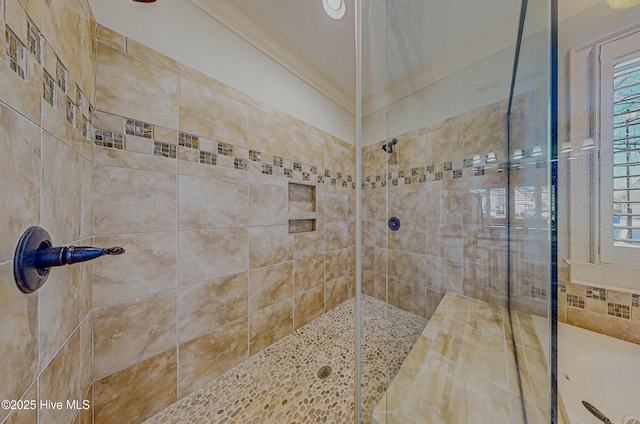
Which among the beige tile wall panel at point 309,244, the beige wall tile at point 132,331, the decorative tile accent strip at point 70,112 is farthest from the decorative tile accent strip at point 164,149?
the beige tile wall panel at point 309,244

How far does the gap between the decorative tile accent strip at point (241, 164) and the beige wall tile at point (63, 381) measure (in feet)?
2.84

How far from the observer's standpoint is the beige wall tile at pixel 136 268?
0.73 meters

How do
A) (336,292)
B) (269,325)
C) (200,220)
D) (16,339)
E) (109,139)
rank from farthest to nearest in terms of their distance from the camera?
(336,292) → (269,325) → (200,220) → (109,139) → (16,339)

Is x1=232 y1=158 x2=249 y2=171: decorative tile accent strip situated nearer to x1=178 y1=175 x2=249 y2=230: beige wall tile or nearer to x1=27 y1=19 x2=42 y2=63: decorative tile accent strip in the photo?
x1=178 y1=175 x2=249 y2=230: beige wall tile

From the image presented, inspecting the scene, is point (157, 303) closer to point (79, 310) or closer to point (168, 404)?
point (79, 310)

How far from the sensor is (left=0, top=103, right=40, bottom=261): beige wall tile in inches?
14.0

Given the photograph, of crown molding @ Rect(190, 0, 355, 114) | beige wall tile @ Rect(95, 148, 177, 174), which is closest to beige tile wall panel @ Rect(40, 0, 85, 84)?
beige wall tile @ Rect(95, 148, 177, 174)

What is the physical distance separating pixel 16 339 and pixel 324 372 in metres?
1.09

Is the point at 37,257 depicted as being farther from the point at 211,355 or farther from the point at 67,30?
the point at 211,355

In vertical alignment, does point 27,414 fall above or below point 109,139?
below

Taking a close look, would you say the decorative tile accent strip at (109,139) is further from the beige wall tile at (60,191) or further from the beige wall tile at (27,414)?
the beige wall tile at (27,414)

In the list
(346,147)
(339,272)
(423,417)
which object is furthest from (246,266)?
(346,147)

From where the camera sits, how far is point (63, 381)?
1.74 ft

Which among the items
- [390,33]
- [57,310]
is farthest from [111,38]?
[390,33]
